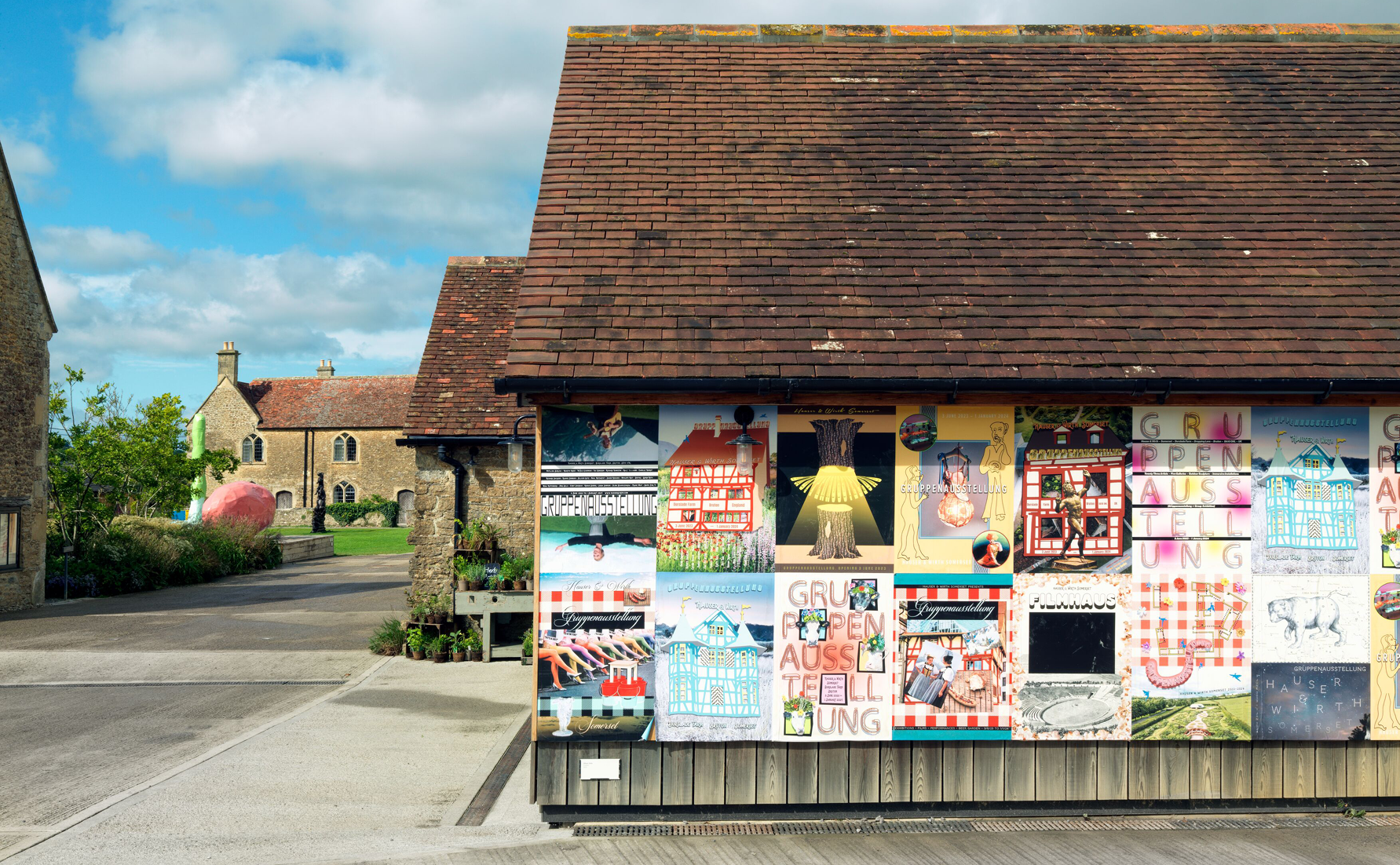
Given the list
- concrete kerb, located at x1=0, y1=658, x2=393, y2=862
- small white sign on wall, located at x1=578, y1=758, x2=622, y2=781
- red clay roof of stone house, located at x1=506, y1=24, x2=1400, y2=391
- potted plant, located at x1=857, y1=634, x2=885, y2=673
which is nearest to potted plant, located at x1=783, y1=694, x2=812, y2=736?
potted plant, located at x1=857, y1=634, x2=885, y2=673

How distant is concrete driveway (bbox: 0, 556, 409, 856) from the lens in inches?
302

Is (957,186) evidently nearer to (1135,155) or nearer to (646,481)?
(1135,155)

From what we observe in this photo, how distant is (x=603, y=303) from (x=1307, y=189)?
6881 mm

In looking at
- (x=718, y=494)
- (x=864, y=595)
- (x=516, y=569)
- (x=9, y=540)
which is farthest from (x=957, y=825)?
(x=9, y=540)

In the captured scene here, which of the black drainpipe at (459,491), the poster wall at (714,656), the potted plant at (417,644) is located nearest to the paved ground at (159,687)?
the potted plant at (417,644)

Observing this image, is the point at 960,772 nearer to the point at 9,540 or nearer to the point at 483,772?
the point at 483,772

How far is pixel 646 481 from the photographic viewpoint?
6719mm

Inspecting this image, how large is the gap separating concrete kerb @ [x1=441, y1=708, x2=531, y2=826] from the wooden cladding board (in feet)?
2.37

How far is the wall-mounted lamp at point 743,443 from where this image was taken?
265 inches

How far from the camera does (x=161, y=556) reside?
23.0 m

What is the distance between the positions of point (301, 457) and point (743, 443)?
5538cm

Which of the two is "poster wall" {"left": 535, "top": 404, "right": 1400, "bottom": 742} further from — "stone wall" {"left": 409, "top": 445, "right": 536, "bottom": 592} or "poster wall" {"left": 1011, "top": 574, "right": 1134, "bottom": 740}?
"stone wall" {"left": 409, "top": 445, "right": 536, "bottom": 592}

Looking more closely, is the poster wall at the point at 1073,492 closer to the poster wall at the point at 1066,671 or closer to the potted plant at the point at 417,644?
the poster wall at the point at 1066,671

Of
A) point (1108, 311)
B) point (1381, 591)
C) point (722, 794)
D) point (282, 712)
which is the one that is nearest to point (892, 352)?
point (1108, 311)
